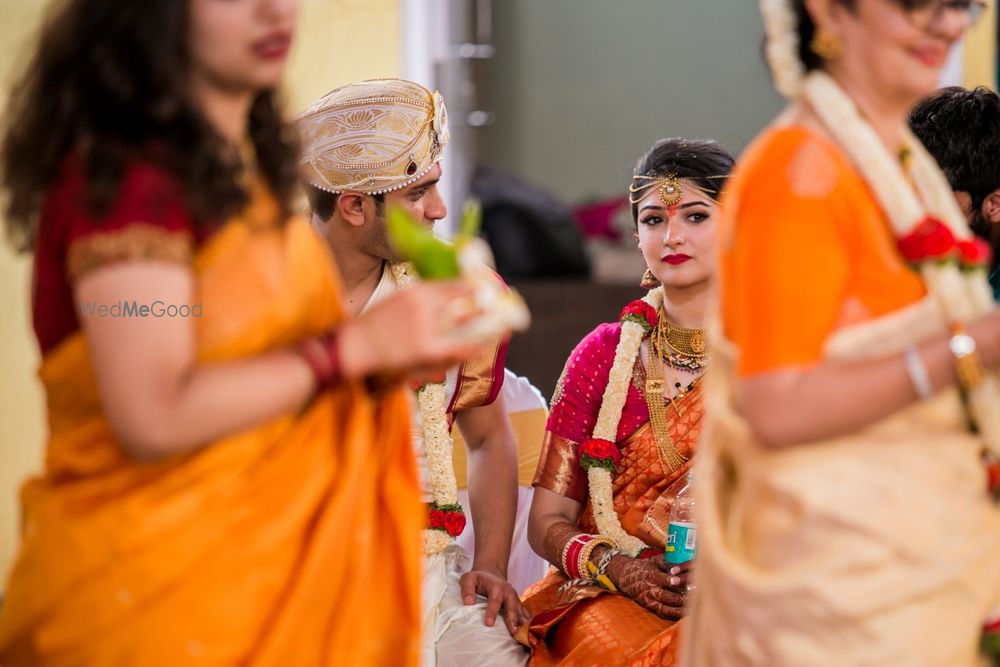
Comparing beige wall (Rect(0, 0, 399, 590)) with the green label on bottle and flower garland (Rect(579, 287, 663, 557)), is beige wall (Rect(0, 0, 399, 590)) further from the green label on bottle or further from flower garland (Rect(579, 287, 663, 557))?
the green label on bottle

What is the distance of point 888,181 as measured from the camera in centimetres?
159

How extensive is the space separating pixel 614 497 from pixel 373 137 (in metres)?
1.00

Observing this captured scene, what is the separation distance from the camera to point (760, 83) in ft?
27.1

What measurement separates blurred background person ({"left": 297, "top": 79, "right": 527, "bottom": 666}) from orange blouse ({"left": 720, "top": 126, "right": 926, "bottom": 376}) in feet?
4.26

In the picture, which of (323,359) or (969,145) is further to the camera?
(969,145)

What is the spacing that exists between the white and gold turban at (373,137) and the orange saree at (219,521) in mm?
1190

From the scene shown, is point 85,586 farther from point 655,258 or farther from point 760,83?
point 760,83

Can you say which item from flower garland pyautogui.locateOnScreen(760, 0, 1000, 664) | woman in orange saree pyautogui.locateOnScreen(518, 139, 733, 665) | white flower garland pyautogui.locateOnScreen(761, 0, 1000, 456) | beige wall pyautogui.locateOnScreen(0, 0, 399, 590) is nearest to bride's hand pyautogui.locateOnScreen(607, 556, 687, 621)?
woman in orange saree pyautogui.locateOnScreen(518, 139, 733, 665)

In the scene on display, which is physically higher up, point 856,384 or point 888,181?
point 888,181

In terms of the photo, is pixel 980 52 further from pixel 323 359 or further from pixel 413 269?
pixel 323 359

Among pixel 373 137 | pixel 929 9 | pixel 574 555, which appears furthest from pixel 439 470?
pixel 929 9

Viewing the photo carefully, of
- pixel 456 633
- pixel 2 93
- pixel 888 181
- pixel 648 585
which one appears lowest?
pixel 456 633

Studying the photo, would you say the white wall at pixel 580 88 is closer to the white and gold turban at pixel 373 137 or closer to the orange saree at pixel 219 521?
the white and gold turban at pixel 373 137

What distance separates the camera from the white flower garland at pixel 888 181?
1565mm
